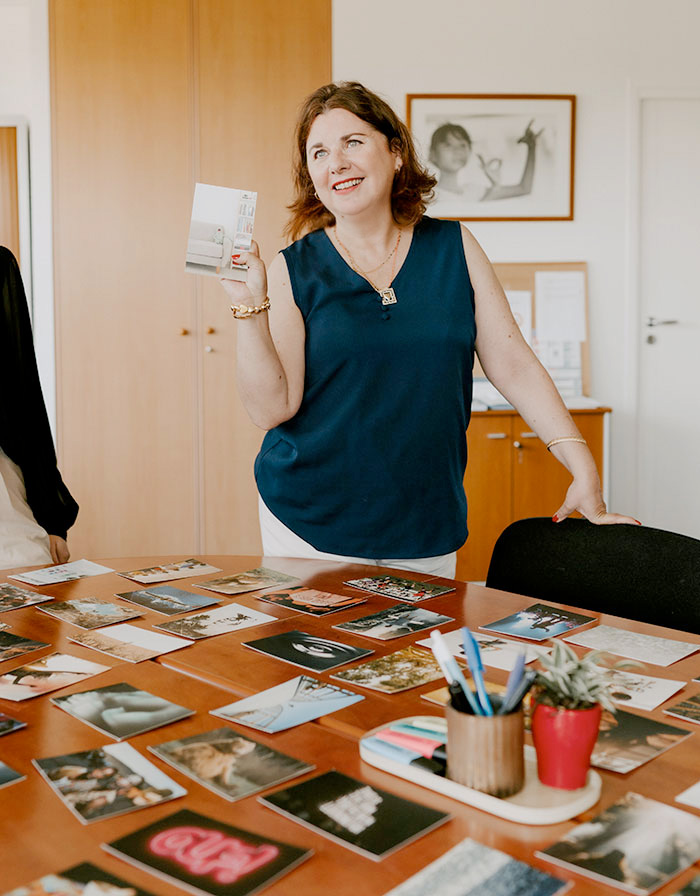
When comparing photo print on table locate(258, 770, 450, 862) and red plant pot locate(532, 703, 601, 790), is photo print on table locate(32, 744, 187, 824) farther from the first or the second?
red plant pot locate(532, 703, 601, 790)

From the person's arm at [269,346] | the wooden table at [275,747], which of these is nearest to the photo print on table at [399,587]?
the wooden table at [275,747]

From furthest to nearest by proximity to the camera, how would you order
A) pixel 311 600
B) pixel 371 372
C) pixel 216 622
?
pixel 371 372, pixel 311 600, pixel 216 622

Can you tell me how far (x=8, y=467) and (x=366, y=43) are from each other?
3.18m

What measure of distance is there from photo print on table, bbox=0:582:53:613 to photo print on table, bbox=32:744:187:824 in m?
0.58

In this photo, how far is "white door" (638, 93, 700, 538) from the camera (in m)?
4.62

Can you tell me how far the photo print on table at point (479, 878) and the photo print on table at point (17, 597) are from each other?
93 cm

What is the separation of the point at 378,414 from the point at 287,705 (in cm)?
80

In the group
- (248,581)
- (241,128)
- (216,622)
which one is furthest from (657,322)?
(216,622)

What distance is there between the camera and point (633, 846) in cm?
77

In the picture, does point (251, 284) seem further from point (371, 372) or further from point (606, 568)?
point (606, 568)

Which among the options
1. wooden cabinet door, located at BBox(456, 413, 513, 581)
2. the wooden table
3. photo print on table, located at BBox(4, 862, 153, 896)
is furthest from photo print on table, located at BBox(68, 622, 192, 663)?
wooden cabinet door, located at BBox(456, 413, 513, 581)

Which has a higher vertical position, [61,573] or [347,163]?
[347,163]

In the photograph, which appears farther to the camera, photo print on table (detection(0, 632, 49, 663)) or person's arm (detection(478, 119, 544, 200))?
person's arm (detection(478, 119, 544, 200))

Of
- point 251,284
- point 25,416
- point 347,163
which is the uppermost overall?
point 347,163
